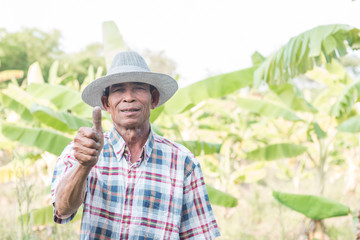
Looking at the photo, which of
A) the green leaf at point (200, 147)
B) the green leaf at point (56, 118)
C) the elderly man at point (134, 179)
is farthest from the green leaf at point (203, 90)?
the elderly man at point (134, 179)

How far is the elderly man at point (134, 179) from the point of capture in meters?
1.61

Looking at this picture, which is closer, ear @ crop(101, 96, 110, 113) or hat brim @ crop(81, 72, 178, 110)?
hat brim @ crop(81, 72, 178, 110)

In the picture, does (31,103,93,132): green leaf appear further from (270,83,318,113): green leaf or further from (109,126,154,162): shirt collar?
(270,83,318,113): green leaf

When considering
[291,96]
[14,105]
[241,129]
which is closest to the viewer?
[14,105]

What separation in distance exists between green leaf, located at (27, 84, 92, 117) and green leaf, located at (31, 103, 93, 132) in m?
0.22

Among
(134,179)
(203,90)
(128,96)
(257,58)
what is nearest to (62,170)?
A: (134,179)

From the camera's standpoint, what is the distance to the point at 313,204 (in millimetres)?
4121

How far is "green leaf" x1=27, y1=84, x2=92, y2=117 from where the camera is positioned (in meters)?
3.81

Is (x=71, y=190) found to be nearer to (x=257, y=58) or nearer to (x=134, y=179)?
(x=134, y=179)

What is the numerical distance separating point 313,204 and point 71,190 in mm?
3365

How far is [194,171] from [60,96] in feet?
8.53

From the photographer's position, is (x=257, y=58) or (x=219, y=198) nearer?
(x=219, y=198)

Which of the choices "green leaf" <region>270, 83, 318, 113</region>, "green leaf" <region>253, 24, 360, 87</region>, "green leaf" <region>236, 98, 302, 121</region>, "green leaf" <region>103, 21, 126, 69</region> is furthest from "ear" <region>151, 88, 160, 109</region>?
"green leaf" <region>236, 98, 302, 121</region>

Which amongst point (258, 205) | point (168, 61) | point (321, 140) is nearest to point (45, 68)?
point (168, 61)
